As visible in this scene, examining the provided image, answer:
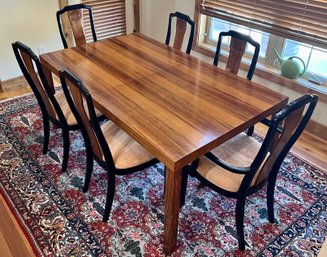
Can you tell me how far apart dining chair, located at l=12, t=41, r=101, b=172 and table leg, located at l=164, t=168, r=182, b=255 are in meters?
1.01

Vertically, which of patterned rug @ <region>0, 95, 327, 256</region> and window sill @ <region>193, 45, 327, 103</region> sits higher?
window sill @ <region>193, 45, 327, 103</region>

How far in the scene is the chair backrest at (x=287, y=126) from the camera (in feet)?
4.55

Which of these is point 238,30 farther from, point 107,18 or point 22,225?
point 22,225

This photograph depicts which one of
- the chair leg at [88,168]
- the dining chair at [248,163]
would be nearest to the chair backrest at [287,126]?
the dining chair at [248,163]

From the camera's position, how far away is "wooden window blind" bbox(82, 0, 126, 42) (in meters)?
3.86

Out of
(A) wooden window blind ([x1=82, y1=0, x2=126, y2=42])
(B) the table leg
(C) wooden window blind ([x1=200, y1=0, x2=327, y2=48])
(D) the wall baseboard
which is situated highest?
(C) wooden window blind ([x1=200, y1=0, x2=327, y2=48])

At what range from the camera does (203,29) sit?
3.61 metres

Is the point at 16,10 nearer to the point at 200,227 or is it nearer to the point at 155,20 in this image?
the point at 155,20

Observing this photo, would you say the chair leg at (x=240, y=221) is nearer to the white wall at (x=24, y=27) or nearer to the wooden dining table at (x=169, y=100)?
the wooden dining table at (x=169, y=100)

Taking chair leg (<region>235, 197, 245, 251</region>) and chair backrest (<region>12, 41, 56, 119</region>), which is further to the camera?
chair backrest (<region>12, 41, 56, 119</region>)

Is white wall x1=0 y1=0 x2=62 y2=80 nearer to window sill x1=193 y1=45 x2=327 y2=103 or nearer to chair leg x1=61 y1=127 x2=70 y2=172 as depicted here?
chair leg x1=61 y1=127 x2=70 y2=172

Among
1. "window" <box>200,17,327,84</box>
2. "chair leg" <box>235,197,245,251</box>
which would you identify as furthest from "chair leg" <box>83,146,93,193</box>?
"window" <box>200,17,327,84</box>

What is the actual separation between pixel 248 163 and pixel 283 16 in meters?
1.66

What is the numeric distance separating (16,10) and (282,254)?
10.7 ft
